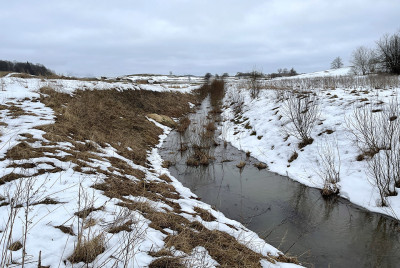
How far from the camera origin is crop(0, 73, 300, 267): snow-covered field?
243cm

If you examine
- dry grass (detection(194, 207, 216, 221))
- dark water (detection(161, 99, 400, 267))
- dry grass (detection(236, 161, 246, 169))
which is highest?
dry grass (detection(236, 161, 246, 169))

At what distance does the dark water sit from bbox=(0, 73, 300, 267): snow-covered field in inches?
22.9

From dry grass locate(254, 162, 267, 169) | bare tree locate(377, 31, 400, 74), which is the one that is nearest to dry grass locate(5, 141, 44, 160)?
dry grass locate(254, 162, 267, 169)

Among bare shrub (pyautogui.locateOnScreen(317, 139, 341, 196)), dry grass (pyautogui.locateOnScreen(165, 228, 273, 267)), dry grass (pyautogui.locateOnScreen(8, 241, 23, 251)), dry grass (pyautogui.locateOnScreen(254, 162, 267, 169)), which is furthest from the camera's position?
dry grass (pyautogui.locateOnScreen(254, 162, 267, 169))

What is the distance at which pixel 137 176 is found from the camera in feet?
19.3

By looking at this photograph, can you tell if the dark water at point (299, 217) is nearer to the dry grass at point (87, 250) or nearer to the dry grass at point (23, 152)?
the dry grass at point (87, 250)

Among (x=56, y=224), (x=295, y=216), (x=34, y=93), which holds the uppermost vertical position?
(x=34, y=93)

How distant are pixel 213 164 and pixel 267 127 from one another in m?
4.10

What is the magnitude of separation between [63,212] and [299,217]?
478 cm

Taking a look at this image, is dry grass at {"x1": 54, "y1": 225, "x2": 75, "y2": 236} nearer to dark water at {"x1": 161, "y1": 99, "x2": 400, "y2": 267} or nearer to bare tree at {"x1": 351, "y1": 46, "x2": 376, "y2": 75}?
dark water at {"x1": 161, "y1": 99, "x2": 400, "y2": 267}

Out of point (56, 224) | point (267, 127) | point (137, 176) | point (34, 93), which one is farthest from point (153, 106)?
point (56, 224)

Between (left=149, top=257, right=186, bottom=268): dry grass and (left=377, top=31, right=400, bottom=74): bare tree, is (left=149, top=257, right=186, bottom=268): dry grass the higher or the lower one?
the lower one

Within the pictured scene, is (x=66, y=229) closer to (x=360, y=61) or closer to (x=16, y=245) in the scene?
(x=16, y=245)

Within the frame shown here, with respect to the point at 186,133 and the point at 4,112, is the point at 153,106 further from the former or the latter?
the point at 4,112
